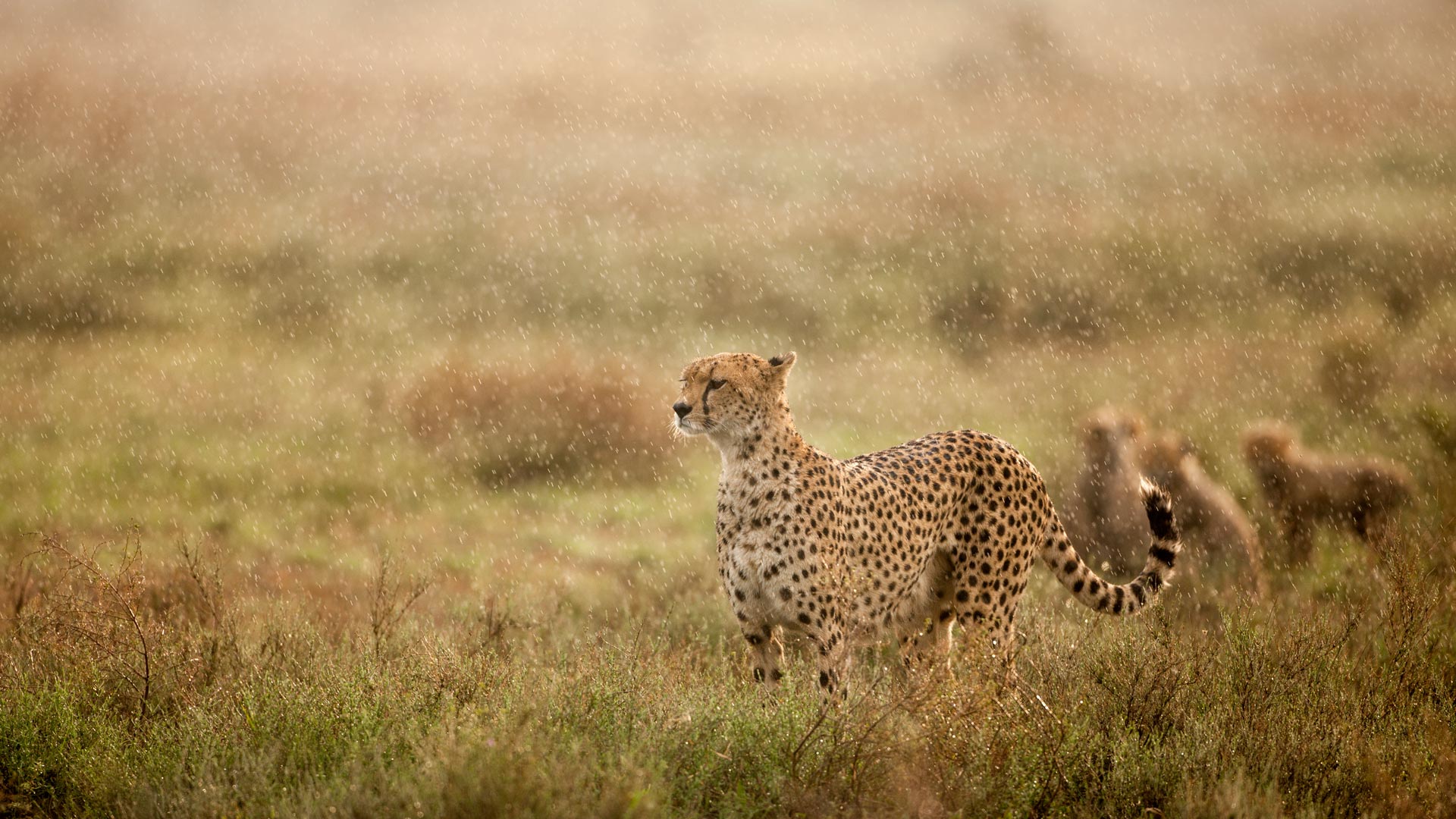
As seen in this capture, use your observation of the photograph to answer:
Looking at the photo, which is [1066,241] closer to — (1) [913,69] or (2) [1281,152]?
(2) [1281,152]

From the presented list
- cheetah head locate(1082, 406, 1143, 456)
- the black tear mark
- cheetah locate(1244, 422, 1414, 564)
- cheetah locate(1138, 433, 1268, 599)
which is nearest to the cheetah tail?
the black tear mark

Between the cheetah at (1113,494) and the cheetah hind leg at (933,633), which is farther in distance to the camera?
the cheetah at (1113,494)

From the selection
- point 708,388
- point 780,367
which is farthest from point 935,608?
point 708,388

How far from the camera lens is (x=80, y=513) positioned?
942 centimetres

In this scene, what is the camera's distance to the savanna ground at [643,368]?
159 inches

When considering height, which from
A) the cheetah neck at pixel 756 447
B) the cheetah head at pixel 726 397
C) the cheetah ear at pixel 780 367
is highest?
the cheetah ear at pixel 780 367

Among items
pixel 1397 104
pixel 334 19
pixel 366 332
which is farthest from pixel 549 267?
pixel 1397 104

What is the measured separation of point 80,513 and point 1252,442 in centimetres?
804

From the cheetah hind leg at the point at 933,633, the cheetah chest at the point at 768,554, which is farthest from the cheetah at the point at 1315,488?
the cheetah chest at the point at 768,554

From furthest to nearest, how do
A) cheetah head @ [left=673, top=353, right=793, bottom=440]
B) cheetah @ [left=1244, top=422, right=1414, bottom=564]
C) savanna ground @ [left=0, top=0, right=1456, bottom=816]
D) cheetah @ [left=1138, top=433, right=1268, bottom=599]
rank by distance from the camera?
cheetah @ [left=1244, top=422, right=1414, bottom=564] → cheetah @ [left=1138, top=433, right=1268, bottom=599] → cheetah head @ [left=673, top=353, right=793, bottom=440] → savanna ground @ [left=0, top=0, right=1456, bottom=816]

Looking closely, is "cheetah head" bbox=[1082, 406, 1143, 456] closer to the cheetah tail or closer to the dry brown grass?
the cheetah tail

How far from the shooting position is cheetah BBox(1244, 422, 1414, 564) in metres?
8.17

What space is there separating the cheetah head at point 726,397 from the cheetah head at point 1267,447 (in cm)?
498

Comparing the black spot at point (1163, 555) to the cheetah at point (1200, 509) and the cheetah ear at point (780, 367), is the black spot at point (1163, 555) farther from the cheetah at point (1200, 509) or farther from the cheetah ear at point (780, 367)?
the cheetah at point (1200, 509)
